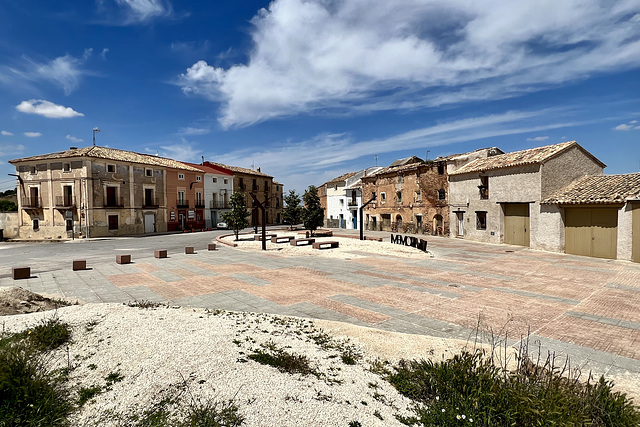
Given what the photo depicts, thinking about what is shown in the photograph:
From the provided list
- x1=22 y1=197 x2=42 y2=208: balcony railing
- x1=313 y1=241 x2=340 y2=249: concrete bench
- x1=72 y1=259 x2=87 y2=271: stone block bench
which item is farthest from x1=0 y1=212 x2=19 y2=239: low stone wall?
x1=313 y1=241 x2=340 y2=249: concrete bench

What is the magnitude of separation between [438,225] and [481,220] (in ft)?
18.9

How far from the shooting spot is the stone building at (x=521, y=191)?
2070cm

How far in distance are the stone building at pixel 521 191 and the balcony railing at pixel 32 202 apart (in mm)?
41539

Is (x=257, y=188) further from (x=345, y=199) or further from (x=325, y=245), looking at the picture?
(x=325, y=245)

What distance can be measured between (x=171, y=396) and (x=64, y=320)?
388 cm

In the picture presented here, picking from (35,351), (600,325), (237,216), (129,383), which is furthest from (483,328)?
(237,216)

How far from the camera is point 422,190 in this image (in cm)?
3325

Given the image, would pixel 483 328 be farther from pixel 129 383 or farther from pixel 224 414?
pixel 129 383

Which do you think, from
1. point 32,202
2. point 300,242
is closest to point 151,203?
point 32,202

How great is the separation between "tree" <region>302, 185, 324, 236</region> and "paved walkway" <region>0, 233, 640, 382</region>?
13.3 m

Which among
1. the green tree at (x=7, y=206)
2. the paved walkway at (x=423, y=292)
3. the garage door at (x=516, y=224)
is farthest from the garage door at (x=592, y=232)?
the green tree at (x=7, y=206)

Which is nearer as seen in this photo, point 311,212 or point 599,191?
point 599,191

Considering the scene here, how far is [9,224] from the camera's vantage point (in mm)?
34406

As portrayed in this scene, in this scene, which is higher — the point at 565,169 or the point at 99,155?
the point at 99,155
